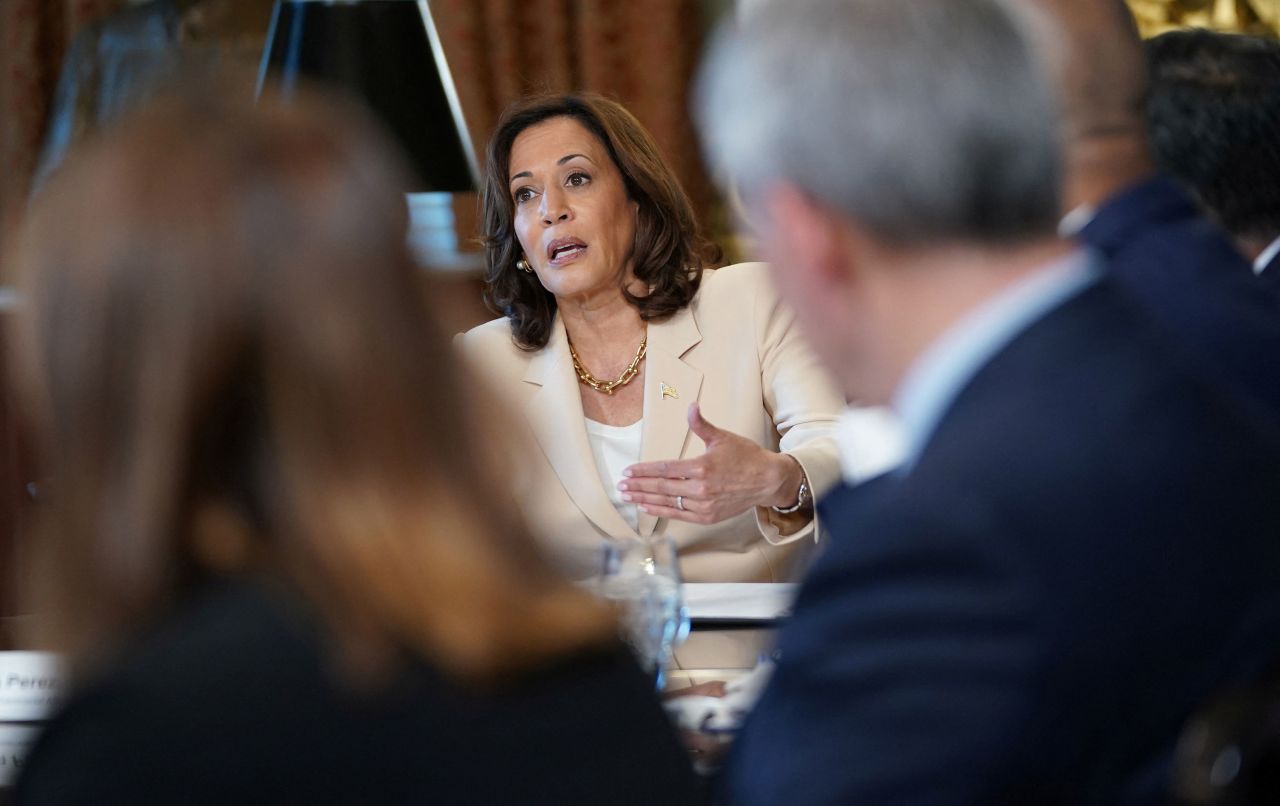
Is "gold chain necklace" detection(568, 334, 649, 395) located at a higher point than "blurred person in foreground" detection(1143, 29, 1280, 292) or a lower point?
lower

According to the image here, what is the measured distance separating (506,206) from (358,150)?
2.31 metres

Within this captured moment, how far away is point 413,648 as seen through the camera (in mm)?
807

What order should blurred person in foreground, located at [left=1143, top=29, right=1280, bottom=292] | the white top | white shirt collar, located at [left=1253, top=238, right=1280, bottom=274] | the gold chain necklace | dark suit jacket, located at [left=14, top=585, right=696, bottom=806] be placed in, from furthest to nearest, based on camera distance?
the gold chain necklace
the white top
white shirt collar, located at [left=1253, top=238, right=1280, bottom=274]
blurred person in foreground, located at [left=1143, top=29, right=1280, bottom=292]
dark suit jacket, located at [left=14, top=585, right=696, bottom=806]

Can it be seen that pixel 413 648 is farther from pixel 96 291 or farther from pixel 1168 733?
pixel 1168 733

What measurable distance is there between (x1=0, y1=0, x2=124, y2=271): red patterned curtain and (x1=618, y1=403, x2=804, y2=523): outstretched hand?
2.67 m

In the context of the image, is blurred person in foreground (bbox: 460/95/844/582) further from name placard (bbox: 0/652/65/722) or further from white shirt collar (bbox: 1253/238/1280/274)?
name placard (bbox: 0/652/65/722)

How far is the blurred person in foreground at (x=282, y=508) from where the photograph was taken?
790 mm

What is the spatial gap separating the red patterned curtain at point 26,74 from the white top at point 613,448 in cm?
230

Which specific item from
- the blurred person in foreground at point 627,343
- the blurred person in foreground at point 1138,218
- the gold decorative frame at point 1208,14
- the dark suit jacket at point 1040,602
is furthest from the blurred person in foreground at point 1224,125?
the gold decorative frame at point 1208,14

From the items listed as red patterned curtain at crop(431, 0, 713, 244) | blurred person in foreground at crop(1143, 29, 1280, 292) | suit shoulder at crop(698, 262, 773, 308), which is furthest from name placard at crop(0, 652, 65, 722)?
red patterned curtain at crop(431, 0, 713, 244)

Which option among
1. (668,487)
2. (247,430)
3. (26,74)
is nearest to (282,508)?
(247,430)

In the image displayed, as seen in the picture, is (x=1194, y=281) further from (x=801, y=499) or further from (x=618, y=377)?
(x=618, y=377)

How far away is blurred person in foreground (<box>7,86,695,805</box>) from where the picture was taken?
31.1 inches

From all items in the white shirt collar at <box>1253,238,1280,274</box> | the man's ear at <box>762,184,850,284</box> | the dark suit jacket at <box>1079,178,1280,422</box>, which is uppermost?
the man's ear at <box>762,184,850,284</box>
